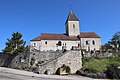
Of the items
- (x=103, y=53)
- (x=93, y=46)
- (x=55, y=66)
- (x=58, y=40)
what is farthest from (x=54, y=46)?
(x=55, y=66)

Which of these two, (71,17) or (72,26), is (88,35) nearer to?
(72,26)

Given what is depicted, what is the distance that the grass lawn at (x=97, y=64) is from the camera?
23464mm

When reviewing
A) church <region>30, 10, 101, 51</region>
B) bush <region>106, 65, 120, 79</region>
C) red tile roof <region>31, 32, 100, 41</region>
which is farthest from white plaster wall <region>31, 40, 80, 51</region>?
bush <region>106, 65, 120, 79</region>

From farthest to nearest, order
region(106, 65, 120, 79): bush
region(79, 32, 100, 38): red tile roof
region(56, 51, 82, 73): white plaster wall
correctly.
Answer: region(79, 32, 100, 38): red tile roof
region(56, 51, 82, 73): white plaster wall
region(106, 65, 120, 79): bush

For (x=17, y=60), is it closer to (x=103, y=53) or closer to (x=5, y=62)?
(x=5, y=62)

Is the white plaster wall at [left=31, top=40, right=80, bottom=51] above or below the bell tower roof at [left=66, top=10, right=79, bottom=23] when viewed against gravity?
below

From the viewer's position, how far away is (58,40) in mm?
43062

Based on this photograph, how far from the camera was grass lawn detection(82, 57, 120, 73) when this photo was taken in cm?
2346

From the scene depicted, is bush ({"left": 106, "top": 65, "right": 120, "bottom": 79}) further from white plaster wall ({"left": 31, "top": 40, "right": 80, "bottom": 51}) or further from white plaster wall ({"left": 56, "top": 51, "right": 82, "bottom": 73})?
white plaster wall ({"left": 31, "top": 40, "right": 80, "bottom": 51})

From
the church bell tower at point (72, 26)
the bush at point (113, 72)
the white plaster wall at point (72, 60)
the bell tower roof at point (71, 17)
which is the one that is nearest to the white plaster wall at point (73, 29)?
the church bell tower at point (72, 26)

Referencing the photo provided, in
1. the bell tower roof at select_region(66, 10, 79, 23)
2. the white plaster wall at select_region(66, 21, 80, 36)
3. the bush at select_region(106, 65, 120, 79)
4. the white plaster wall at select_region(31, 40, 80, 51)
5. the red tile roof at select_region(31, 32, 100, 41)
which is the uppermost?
the bell tower roof at select_region(66, 10, 79, 23)

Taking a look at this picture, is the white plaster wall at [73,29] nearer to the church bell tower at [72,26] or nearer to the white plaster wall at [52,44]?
the church bell tower at [72,26]

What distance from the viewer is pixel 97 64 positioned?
83.4 ft

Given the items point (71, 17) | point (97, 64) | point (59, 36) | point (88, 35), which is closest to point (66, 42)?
point (59, 36)
